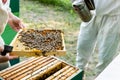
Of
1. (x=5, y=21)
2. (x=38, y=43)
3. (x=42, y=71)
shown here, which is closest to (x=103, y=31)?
(x=38, y=43)

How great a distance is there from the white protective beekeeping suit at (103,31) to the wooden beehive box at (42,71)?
88 centimetres

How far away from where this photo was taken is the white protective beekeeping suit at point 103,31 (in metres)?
3.16

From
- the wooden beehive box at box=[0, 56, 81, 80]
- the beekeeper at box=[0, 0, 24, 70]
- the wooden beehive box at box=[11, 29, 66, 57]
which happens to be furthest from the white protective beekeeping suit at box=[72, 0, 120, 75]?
Result: the beekeeper at box=[0, 0, 24, 70]

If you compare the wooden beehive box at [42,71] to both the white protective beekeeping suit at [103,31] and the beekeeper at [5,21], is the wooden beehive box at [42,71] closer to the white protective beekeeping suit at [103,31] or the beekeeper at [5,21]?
the beekeeper at [5,21]

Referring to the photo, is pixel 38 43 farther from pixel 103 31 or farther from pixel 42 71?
pixel 103 31

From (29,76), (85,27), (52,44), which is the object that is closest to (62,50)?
(52,44)

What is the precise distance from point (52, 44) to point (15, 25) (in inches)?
17.1

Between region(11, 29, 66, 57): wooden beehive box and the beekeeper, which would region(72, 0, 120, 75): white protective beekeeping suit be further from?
the beekeeper

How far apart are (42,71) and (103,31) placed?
3.94ft

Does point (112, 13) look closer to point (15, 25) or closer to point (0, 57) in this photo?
point (15, 25)

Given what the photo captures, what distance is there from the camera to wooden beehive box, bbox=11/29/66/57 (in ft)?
7.70

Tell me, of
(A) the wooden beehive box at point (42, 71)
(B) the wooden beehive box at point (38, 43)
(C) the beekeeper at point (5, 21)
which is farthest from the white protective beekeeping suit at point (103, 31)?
(C) the beekeeper at point (5, 21)

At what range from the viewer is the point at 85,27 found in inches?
132

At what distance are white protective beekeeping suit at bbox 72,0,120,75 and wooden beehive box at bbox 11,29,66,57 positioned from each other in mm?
624
